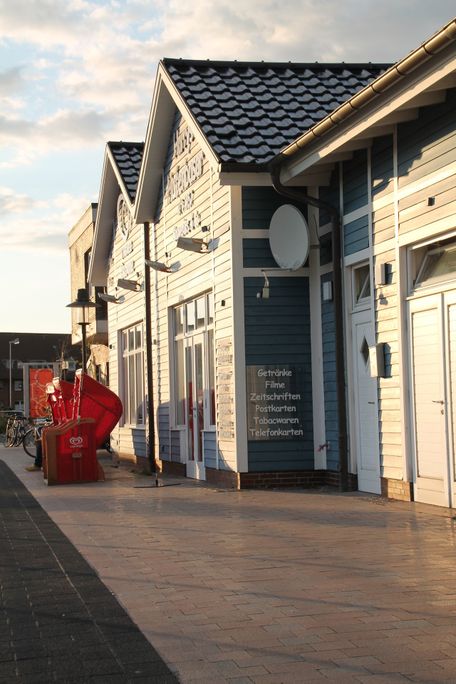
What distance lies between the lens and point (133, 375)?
22.3 m

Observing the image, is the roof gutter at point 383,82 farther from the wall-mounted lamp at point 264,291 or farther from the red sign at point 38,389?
the red sign at point 38,389

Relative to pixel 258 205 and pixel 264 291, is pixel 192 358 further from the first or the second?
pixel 258 205

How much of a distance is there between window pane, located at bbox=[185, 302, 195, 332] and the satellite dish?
3.15 meters

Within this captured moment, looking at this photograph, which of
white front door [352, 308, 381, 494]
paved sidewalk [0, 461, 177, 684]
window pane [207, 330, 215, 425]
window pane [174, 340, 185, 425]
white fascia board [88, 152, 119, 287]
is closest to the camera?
paved sidewalk [0, 461, 177, 684]

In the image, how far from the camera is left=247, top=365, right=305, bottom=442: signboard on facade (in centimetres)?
1409

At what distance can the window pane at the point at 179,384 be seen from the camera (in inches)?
706

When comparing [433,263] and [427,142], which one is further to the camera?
[433,263]

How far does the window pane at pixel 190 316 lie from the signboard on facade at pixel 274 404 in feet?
9.94

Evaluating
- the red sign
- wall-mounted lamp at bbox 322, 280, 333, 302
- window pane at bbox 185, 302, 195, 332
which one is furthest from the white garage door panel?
the red sign

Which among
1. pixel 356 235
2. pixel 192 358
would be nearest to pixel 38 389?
pixel 192 358

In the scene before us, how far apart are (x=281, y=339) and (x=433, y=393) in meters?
3.69

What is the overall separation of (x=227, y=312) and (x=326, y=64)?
466cm

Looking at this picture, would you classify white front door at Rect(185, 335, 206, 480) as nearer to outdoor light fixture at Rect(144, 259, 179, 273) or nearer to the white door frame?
the white door frame

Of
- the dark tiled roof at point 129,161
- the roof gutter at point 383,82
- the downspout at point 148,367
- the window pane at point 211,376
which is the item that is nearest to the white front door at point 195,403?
the window pane at point 211,376
